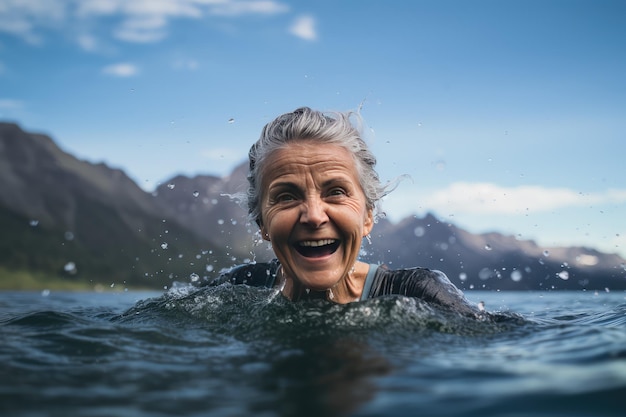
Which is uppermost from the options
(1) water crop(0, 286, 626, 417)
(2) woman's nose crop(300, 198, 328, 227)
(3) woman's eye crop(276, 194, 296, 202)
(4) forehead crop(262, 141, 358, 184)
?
(4) forehead crop(262, 141, 358, 184)

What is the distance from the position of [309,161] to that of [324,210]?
19.9 inches

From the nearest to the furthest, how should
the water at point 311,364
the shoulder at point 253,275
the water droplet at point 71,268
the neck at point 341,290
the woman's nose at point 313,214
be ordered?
the water at point 311,364, the woman's nose at point 313,214, the neck at point 341,290, the shoulder at point 253,275, the water droplet at point 71,268

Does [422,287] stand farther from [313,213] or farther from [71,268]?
[71,268]

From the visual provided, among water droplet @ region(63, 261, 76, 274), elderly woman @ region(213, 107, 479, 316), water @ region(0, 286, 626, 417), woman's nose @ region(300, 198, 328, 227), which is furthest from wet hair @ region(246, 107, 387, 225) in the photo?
water droplet @ region(63, 261, 76, 274)

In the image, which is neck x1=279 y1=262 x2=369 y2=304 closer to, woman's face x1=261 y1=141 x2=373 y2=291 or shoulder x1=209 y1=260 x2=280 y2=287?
woman's face x1=261 y1=141 x2=373 y2=291

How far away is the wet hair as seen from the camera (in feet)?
Answer: 17.9

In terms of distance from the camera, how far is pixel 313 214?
16.3 feet

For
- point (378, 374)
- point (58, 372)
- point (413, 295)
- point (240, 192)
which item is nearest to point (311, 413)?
A: point (378, 374)

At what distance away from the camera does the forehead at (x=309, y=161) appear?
17.1 ft

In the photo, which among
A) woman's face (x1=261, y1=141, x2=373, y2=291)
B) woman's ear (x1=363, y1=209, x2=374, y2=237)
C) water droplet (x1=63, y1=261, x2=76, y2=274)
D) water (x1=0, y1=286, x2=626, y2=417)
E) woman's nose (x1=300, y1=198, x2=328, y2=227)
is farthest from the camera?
water droplet (x1=63, y1=261, x2=76, y2=274)

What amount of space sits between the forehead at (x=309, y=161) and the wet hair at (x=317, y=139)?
0.06 meters

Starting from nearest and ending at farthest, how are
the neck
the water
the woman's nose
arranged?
the water < the woman's nose < the neck

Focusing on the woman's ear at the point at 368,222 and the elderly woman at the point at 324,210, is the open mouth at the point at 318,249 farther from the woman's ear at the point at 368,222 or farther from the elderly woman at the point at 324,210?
the woman's ear at the point at 368,222

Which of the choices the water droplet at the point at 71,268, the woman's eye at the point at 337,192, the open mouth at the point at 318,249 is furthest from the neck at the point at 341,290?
the water droplet at the point at 71,268
